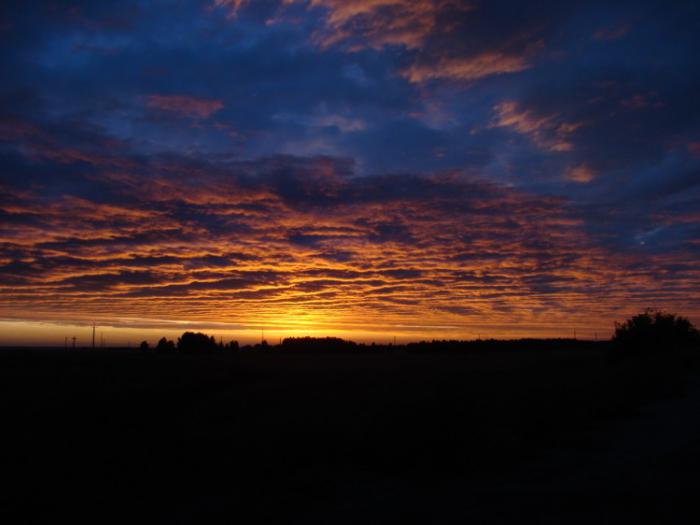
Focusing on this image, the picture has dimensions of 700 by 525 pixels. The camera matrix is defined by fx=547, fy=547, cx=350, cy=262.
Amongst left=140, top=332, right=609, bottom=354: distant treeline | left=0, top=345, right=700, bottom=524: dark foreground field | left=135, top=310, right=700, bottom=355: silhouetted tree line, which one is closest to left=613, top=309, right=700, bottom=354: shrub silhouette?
left=135, top=310, right=700, bottom=355: silhouetted tree line

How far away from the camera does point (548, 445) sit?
13.7m

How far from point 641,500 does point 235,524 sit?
21.2 ft

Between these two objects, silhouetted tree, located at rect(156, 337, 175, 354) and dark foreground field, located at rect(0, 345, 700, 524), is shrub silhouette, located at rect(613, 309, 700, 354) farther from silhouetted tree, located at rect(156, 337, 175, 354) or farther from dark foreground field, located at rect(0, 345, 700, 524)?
silhouetted tree, located at rect(156, 337, 175, 354)

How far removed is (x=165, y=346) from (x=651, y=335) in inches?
3990

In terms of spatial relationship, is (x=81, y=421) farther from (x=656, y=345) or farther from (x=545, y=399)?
(x=656, y=345)

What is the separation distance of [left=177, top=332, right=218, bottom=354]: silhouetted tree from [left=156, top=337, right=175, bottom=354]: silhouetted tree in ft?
5.86

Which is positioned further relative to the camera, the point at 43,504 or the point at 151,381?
the point at 151,381

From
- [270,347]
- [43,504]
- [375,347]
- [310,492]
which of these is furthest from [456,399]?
[375,347]

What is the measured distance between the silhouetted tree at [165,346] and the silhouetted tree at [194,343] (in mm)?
1787

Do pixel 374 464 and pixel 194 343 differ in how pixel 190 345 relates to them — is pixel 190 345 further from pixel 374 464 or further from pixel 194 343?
pixel 374 464

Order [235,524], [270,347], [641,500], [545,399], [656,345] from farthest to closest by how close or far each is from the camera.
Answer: [270,347]
[656,345]
[545,399]
[641,500]
[235,524]

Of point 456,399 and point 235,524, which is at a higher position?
point 456,399

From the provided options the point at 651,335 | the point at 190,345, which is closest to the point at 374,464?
the point at 651,335

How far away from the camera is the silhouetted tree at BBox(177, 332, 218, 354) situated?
123812mm
